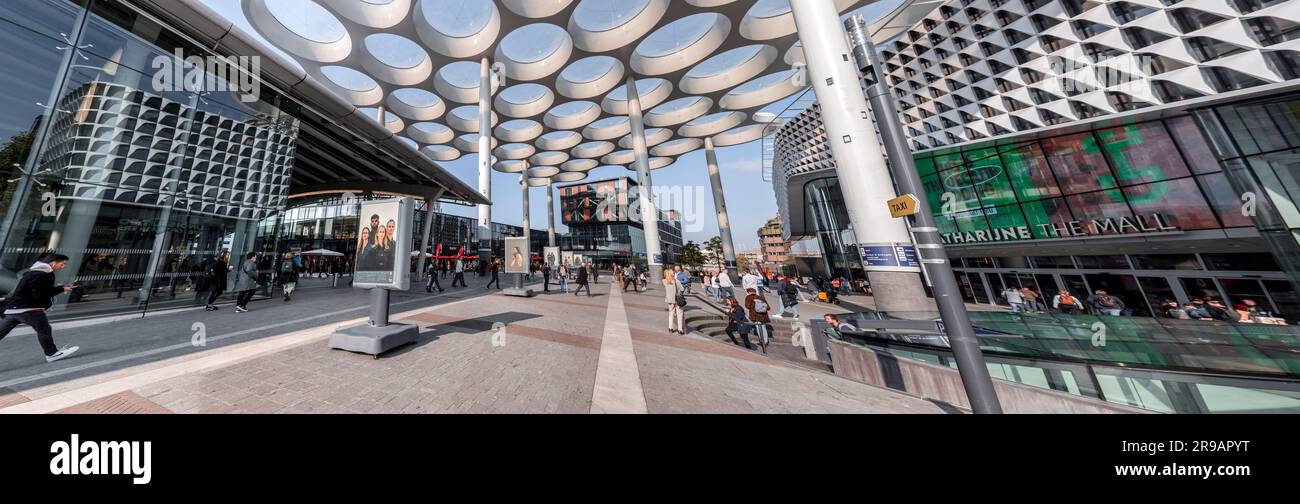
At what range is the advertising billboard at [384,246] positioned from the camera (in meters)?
4.75

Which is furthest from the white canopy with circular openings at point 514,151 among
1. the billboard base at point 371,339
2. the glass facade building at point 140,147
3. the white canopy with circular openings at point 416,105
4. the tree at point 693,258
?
the billboard base at point 371,339

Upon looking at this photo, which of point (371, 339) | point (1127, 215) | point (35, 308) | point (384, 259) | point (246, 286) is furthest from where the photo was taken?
point (1127, 215)

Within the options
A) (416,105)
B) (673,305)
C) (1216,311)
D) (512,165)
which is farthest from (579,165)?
(1216,311)

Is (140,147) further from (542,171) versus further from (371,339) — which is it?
(542,171)

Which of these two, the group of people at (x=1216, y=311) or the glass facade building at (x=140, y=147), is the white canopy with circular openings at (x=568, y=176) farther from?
the group of people at (x=1216, y=311)

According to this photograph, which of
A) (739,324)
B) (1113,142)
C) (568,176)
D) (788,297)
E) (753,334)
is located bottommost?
(753,334)

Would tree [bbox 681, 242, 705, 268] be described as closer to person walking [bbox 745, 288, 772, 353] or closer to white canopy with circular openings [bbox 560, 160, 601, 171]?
white canopy with circular openings [bbox 560, 160, 601, 171]

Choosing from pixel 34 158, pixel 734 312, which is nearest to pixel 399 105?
pixel 34 158

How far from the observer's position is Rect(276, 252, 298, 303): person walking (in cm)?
1004

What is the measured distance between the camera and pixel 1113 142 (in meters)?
14.3

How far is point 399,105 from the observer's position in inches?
947

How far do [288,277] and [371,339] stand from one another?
39.1ft

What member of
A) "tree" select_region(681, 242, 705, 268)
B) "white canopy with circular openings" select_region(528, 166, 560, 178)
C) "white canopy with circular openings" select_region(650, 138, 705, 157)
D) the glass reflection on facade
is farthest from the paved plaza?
"tree" select_region(681, 242, 705, 268)

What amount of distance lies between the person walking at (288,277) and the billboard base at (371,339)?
8620 millimetres
